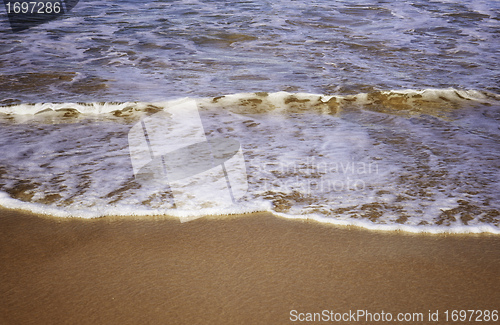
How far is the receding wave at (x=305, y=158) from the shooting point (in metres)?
2.48

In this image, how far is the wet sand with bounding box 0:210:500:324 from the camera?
69.6 inches

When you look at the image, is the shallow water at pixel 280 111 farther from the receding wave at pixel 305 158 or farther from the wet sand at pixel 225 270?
the wet sand at pixel 225 270

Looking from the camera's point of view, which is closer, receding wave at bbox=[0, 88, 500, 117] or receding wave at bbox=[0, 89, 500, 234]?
receding wave at bbox=[0, 89, 500, 234]

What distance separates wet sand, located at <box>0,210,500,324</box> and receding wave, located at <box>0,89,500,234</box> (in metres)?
0.14

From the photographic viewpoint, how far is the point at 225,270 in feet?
6.55

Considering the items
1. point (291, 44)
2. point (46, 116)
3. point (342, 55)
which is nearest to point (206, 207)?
point (46, 116)

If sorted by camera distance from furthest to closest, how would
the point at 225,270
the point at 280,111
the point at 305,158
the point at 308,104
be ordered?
the point at 308,104, the point at 280,111, the point at 305,158, the point at 225,270

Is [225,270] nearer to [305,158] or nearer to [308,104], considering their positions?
[305,158]

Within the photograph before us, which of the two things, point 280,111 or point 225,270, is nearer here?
point 225,270

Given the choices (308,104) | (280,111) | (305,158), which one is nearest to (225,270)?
(305,158)

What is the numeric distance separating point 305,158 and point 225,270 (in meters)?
1.30

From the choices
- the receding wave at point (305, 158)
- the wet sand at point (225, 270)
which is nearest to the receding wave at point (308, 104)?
the receding wave at point (305, 158)

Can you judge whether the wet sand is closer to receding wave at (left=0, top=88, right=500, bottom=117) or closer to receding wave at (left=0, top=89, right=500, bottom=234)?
receding wave at (left=0, top=89, right=500, bottom=234)

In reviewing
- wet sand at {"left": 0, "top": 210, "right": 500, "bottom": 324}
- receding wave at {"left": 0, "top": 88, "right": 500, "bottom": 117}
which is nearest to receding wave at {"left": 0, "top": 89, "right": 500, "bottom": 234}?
receding wave at {"left": 0, "top": 88, "right": 500, "bottom": 117}
